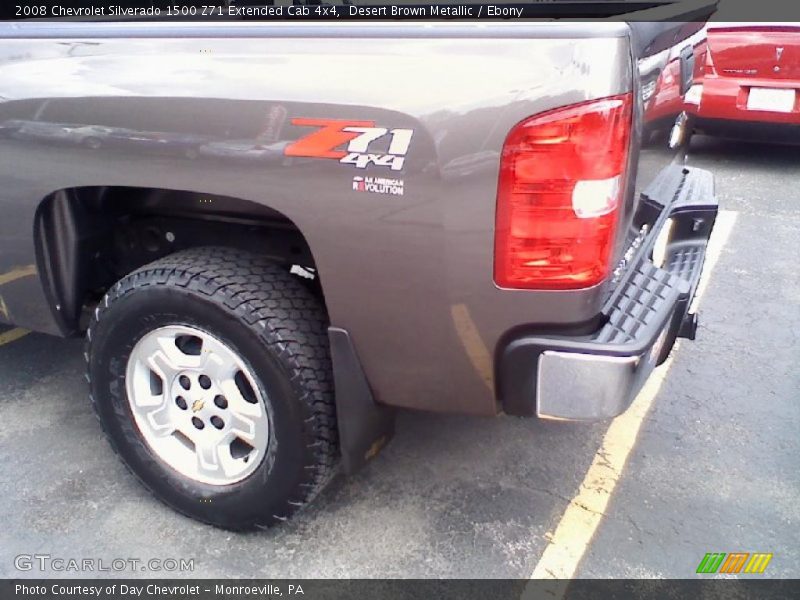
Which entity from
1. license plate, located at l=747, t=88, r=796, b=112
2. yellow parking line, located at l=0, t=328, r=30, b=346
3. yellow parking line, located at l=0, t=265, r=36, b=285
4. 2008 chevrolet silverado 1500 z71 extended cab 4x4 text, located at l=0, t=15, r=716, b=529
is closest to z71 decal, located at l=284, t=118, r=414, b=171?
2008 chevrolet silverado 1500 z71 extended cab 4x4 text, located at l=0, t=15, r=716, b=529

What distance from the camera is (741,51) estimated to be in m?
6.61

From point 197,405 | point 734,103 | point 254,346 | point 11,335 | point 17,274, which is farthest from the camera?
point 734,103

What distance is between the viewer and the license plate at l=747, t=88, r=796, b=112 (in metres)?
6.55

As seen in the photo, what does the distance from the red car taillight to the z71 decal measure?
269 mm

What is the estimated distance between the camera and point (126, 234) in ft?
8.86

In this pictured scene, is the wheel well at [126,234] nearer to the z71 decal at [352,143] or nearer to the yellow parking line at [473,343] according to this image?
the z71 decal at [352,143]

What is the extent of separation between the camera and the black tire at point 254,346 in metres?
2.12

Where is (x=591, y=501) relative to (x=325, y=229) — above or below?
below

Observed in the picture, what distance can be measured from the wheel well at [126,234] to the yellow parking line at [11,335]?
1386mm

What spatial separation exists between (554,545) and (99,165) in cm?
192

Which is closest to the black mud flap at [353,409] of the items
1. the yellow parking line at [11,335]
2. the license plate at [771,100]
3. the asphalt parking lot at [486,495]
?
the asphalt parking lot at [486,495]

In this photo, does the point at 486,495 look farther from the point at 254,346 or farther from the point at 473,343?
the point at 254,346

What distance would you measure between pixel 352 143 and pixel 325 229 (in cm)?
25

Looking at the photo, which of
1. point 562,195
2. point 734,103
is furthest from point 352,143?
point 734,103
